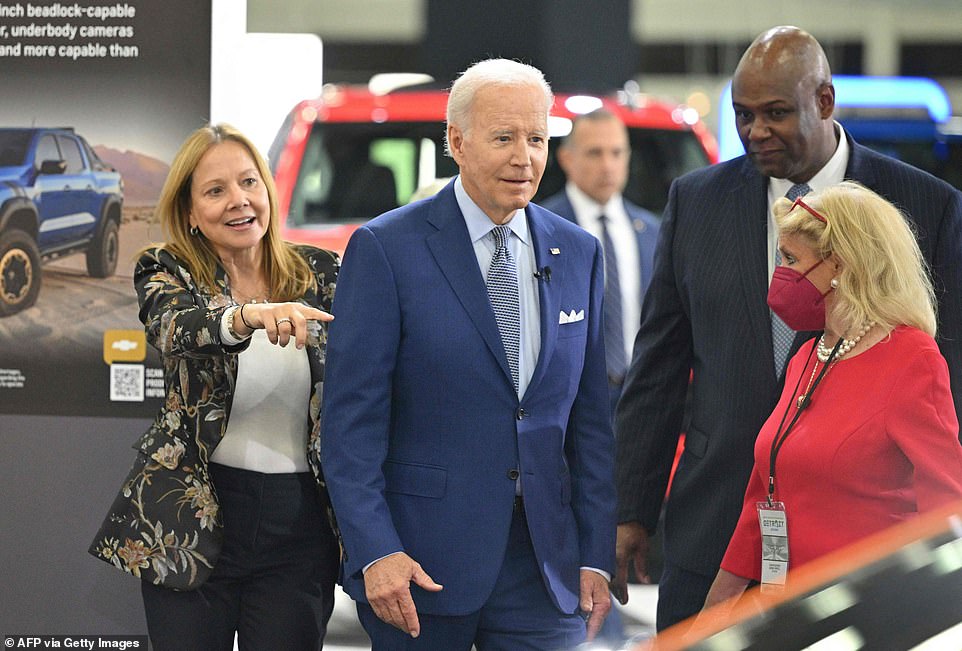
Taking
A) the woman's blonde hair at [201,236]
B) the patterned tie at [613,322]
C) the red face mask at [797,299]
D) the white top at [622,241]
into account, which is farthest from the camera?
the white top at [622,241]

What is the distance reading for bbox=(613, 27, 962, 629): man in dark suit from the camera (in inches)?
120

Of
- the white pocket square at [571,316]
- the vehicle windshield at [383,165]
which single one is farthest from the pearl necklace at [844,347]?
the vehicle windshield at [383,165]

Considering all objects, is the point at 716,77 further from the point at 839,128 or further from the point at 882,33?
the point at 839,128

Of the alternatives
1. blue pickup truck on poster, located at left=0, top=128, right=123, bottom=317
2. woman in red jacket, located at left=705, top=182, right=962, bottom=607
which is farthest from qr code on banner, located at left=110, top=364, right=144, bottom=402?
woman in red jacket, located at left=705, top=182, right=962, bottom=607

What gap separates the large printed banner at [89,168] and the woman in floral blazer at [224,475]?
798 mm

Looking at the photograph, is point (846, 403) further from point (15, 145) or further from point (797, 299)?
point (15, 145)

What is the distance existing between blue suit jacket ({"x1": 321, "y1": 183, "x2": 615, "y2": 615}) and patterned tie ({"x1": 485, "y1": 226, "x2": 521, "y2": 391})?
1.8 inches

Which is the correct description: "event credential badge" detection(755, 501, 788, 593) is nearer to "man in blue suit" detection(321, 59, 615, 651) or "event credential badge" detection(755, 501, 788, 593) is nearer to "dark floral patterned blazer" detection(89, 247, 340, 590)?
"man in blue suit" detection(321, 59, 615, 651)

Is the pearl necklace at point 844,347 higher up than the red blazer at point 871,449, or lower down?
higher up

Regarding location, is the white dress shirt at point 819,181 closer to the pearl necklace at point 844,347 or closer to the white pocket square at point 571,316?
the pearl necklace at point 844,347

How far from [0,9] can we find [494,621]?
7.65ft

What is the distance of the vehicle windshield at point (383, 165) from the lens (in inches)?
273

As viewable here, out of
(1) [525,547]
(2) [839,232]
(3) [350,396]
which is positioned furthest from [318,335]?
(2) [839,232]

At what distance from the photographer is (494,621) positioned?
2.85m
